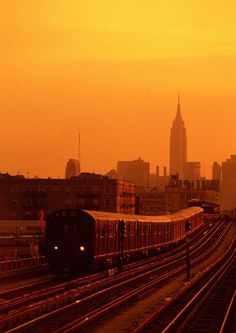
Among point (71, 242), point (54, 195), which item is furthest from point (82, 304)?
point (54, 195)

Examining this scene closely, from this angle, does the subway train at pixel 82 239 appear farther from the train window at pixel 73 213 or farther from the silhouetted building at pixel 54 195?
the silhouetted building at pixel 54 195

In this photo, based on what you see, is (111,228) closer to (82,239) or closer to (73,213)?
(73,213)

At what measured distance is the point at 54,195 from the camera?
13275cm

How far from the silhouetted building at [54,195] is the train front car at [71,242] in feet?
287

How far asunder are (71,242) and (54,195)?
3643 inches

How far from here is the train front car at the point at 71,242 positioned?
40469 millimetres

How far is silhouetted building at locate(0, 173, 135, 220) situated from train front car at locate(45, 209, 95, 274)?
87.4 meters

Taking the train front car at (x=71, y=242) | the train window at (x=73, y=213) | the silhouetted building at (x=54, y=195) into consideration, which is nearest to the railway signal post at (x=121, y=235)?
the train front car at (x=71, y=242)

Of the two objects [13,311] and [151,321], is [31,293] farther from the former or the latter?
[151,321]

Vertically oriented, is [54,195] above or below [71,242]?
above

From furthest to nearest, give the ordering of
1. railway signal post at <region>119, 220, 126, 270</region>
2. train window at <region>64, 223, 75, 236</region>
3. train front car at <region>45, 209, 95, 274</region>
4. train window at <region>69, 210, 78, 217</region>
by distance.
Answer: railway signal post at <region>119, 220, 126, 270</region>, train window at <region>69, 210, 78, 217</region>, train window at <region>64, 223, 75, 236</region>, train front car at <region>45, 209, 95, 274</region>

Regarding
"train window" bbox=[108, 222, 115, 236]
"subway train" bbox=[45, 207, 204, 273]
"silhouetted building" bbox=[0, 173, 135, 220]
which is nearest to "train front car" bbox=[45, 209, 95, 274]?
"subway train" bbox=[45, 207, 204, 273]

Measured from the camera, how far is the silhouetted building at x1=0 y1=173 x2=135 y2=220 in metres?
130

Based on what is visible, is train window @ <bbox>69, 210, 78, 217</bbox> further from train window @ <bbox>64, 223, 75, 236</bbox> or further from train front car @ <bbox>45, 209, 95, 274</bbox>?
train window @ <bbox>64, 223, 75, 236</bbox>
